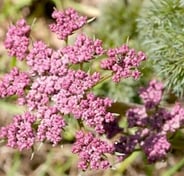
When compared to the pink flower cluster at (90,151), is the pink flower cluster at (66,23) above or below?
above

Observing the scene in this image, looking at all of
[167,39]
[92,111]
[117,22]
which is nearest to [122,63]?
[92,111]

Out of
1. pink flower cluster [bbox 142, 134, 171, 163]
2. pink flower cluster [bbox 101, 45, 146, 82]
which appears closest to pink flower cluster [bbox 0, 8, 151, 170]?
pink flower cluster [bbox 101, 45, 146, 82]

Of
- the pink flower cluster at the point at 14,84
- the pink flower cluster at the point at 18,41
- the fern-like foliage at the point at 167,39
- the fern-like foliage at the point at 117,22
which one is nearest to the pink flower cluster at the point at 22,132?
the pink flower cluster at the point at 14,84

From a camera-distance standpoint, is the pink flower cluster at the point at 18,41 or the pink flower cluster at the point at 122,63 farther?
the pink flower cluster at the point at 18,41

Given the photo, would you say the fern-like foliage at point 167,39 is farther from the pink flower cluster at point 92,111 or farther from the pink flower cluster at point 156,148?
the pink flower cluster at point 92,111

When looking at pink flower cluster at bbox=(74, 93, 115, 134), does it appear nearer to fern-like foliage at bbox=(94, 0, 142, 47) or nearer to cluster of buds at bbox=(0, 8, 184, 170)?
cluster of buds at bbox=(0, 8, 184, 170)

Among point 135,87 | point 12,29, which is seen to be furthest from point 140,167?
point 12,29

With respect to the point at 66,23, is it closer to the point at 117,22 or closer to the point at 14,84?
the point at 14,84
